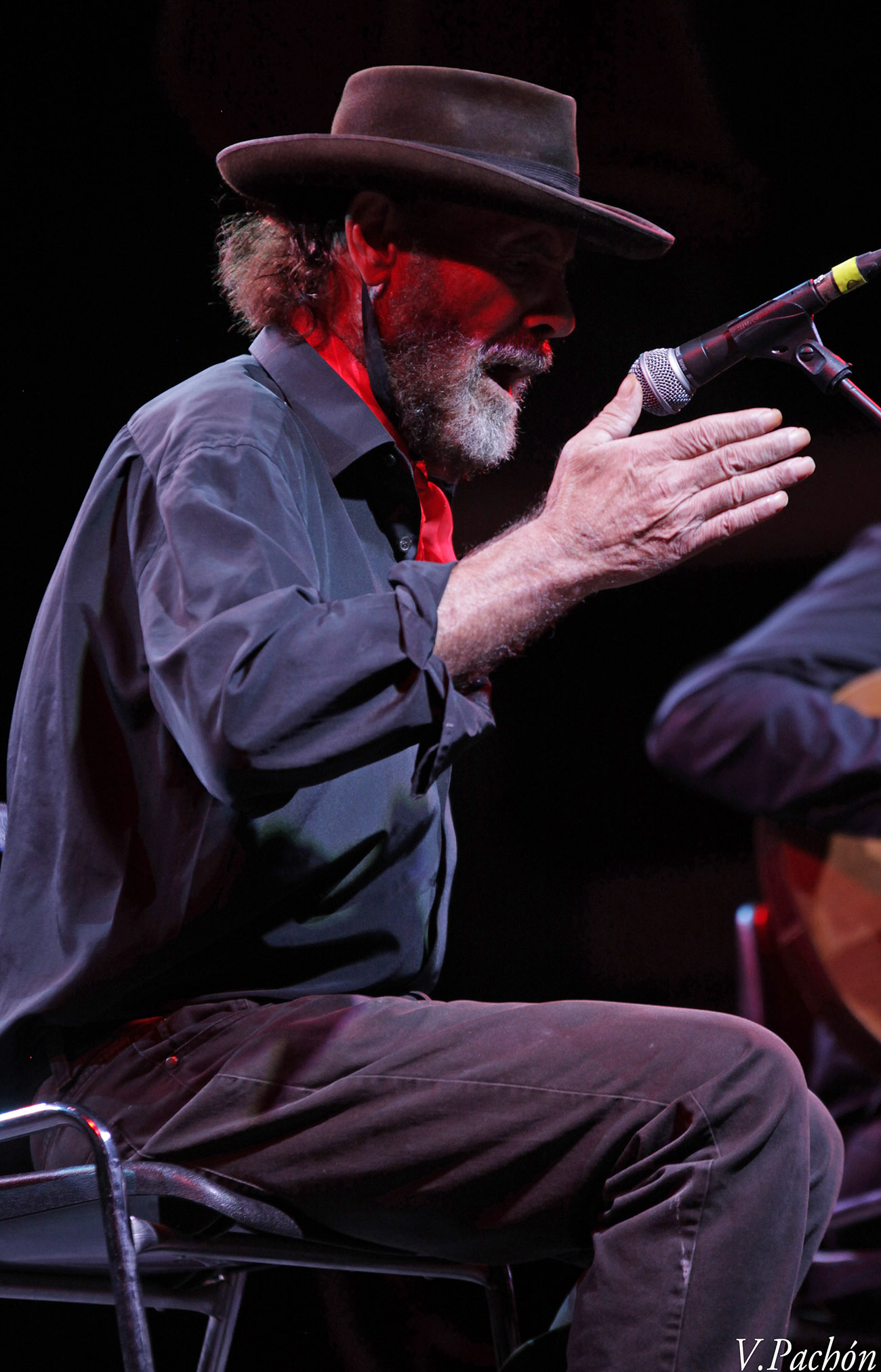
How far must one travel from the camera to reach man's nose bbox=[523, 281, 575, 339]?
1370 mm

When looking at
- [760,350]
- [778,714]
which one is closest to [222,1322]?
[778,714]

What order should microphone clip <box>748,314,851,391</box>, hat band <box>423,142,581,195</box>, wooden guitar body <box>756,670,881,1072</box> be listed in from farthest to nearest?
wooden guitar body <box>756,670,881,1072</box>, hat band <box>423,142,581,195</box>, microphone clip <box>748,314,851,391</box>

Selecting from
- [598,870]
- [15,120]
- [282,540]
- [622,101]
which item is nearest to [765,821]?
[598,870]

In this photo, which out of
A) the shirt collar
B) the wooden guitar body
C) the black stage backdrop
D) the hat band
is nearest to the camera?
the shirt collar

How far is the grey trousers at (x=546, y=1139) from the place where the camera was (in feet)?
2.70

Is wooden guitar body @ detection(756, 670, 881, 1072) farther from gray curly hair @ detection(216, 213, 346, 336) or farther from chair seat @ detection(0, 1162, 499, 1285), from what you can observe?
gray curly hair @ detection(216, 213, 346, 336)

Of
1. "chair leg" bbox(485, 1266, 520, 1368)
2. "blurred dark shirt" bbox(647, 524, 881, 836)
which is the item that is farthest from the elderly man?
"chair leg" bbox(485, 1266, 520, 1368)

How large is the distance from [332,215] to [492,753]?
856 millimetres

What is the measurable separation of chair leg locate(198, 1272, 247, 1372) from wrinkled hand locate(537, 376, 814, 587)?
0.94m

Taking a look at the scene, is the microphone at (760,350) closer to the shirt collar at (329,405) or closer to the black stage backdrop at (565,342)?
the shirt collar at (329,405)

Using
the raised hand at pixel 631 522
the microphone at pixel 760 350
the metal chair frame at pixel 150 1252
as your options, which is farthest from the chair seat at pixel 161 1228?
the microphone at pixel 760 350

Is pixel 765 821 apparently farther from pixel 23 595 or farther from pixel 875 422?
pixel 23 595

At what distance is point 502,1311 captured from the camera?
1.33 m

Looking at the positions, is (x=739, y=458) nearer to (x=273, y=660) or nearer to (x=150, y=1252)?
(x=273, y=660)
